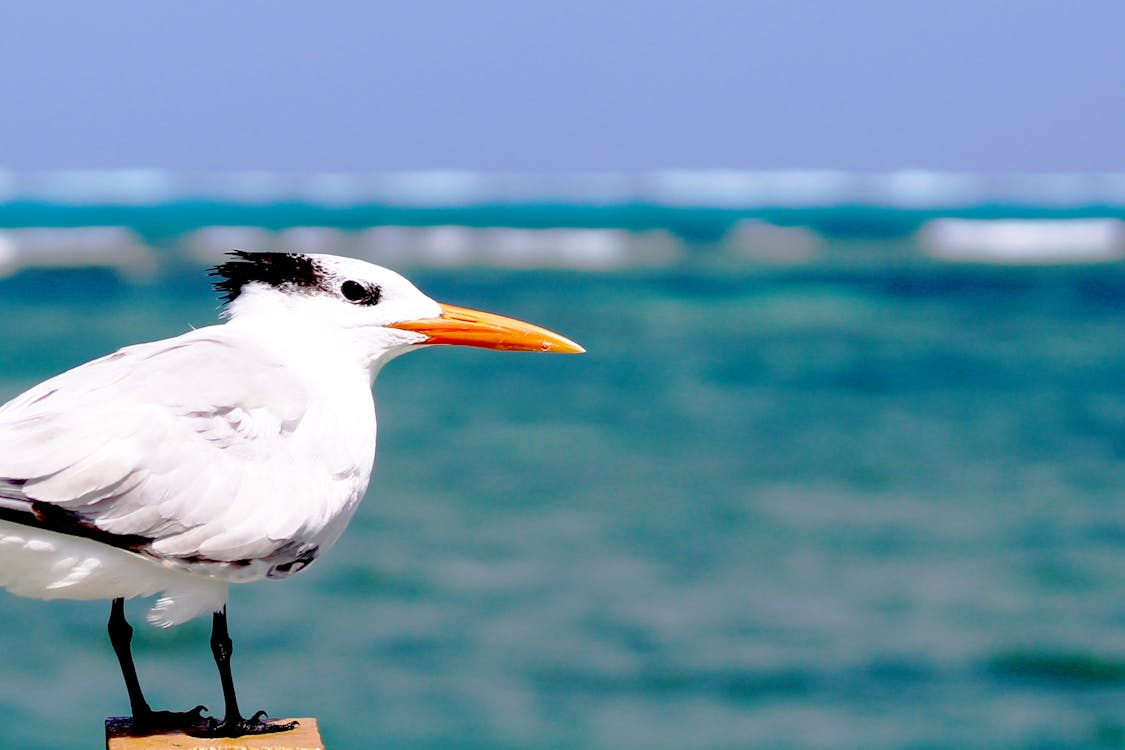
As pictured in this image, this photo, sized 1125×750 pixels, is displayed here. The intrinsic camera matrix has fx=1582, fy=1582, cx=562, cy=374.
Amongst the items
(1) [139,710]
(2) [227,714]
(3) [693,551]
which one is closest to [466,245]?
(3) [693,551]

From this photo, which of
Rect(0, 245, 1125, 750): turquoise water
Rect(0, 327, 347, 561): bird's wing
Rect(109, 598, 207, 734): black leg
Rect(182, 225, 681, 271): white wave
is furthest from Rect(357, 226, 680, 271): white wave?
Rect(0, 327, 347, 561): bird's wing

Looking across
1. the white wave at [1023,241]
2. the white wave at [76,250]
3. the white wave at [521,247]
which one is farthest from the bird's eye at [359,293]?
the white wave at [1023,241]

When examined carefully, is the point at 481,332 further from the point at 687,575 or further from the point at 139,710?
the point at 687,575

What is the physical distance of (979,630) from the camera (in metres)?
9.75

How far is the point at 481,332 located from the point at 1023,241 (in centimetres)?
3521

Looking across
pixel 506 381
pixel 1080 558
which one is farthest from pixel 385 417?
pixel 1080 558

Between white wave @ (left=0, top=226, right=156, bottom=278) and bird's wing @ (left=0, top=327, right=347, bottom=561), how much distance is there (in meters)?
24.3

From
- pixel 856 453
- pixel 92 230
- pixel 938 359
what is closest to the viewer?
pixel 856 453

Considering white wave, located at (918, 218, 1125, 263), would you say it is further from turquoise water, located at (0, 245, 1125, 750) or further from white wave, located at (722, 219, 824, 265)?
turquoise water, located at (0, 245, 1125, 750)

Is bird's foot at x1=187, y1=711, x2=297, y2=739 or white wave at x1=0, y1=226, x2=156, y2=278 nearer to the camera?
bird's foot at x1=187, y1=711, x2=297, y2=739

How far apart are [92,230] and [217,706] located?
29.0 metres

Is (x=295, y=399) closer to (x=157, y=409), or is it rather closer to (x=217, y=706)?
(x=157, y=409)

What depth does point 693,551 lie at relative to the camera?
10.9m

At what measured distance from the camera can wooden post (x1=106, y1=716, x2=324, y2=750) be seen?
315 centimetres
